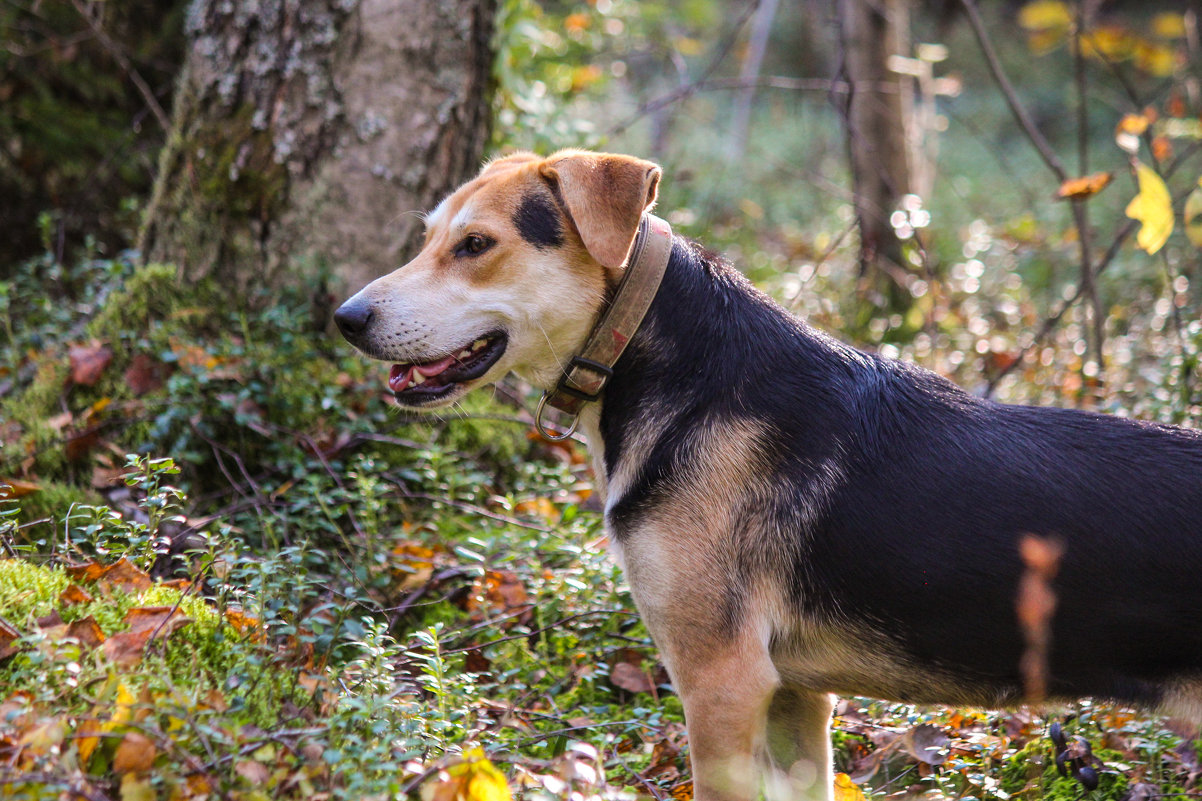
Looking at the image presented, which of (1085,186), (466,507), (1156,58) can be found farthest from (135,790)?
(1156,58)

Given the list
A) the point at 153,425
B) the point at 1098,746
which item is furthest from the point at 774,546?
the point at 153,425

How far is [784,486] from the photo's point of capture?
324cm

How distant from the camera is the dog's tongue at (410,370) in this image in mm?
3662

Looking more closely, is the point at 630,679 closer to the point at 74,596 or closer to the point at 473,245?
the point at 473,245

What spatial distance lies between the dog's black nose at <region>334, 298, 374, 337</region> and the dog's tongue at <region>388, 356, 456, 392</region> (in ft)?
0.81

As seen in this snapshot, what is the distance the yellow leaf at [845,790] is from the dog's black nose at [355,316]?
2382 millimetres

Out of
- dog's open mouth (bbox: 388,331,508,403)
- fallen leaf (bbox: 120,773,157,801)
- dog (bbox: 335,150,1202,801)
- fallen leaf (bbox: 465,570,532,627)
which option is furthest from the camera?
fallen leaf (bbox: 465,570,532,627)

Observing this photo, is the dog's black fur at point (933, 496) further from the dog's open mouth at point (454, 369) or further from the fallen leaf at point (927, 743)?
the fallen leaf at point (927, 743)

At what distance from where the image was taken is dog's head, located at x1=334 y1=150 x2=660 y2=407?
11.6 ft

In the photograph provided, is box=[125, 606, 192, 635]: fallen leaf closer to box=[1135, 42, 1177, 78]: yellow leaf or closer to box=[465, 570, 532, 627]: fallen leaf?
box=[465, 570, 532, 627]: fallen leaf

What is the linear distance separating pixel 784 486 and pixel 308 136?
149 inches

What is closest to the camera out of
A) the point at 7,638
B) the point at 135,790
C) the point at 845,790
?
the point at 135,790

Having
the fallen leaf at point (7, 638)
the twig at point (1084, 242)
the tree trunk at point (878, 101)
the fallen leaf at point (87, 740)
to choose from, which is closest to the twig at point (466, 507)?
the fallen leaf at point (7, 638)

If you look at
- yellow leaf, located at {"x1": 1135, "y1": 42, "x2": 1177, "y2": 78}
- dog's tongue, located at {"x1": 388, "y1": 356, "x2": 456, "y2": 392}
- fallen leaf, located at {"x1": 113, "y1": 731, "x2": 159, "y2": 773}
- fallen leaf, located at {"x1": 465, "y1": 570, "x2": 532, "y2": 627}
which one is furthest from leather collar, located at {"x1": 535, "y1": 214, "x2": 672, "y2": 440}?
yellow leaf, located at {"x1": 1135, "y1": 42, "x2": 1177, "y2": 78}
